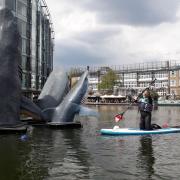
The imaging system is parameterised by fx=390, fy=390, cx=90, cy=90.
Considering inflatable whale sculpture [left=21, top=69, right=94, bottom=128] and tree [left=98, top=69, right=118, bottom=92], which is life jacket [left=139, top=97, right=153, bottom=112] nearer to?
inflatable whale sculpture [left=21, top=69, right=94, bottom=128]

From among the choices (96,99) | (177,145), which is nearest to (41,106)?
(177,145)

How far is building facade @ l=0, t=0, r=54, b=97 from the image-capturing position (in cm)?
6712

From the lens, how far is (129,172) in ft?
40.8

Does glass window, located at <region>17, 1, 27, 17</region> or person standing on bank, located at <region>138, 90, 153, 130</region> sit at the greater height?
glass window, located at <region>17, 1, 27, 17</region>

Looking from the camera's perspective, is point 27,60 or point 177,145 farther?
point 27,60

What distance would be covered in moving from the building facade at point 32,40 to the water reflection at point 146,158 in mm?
47762

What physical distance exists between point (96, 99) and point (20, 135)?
354 ft

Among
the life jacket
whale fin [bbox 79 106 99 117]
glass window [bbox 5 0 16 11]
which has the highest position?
glass window [bbox 5 0 16 11]

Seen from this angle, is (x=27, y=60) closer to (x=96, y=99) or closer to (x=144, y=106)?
(x=144, y=106)

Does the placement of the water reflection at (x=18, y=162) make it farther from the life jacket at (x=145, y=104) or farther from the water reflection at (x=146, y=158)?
the life jacket at (x=145, y=104)

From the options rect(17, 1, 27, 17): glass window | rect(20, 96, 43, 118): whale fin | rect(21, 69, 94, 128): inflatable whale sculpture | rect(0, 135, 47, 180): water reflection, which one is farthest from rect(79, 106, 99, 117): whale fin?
rect(17, 1, 27, 17): glass window

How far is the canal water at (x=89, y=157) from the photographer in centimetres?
1215

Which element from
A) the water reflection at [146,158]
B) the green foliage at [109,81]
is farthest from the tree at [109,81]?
the water reflection at [146,158]

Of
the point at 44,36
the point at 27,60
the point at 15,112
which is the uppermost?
the point at 44,36
